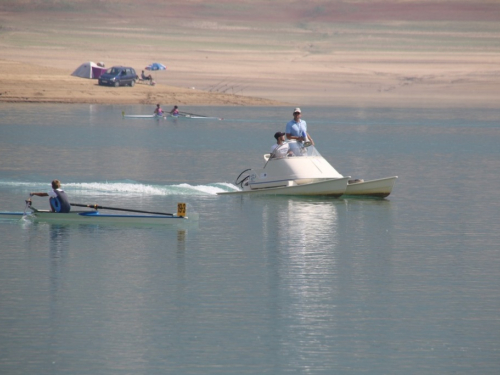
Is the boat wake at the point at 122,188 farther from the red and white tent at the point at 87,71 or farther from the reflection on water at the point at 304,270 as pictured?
the red and white tent at the point at 87,71

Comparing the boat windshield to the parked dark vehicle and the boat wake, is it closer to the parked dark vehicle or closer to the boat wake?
the boat wake

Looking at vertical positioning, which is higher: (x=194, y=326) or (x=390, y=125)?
(x=390, y=125)

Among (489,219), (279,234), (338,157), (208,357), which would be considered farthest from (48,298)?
(338,157)

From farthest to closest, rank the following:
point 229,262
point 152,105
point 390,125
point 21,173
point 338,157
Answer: point 152,105
point 390,125
point 338,157
point 21,173
point 229,262

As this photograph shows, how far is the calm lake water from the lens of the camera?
15.7m

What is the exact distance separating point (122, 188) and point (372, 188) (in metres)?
7.54

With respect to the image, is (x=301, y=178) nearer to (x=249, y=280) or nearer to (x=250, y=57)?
(x=249, y=280)

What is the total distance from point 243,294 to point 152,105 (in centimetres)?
6881

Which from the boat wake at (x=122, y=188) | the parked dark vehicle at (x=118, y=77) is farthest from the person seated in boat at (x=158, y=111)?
the boat wake at (x=122, y=188)

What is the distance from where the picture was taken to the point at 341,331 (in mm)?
16812

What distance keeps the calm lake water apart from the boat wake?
0.12m

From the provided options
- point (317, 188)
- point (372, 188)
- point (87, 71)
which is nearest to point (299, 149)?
point (317, 188)

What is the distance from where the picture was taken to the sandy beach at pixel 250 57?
8956 centimetres

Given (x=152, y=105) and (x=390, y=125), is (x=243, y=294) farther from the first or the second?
(x=152, y=105)
